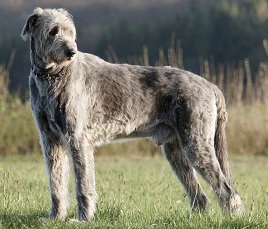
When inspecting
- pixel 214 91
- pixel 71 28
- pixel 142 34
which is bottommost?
pixel 142 34

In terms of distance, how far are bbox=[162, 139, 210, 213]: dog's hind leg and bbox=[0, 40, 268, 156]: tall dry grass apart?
7.12 m

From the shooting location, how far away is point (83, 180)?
5.95 meters

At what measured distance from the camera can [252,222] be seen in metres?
5.46

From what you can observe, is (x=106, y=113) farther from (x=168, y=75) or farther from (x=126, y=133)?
(x=168, y=75)

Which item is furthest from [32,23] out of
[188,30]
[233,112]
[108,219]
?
[188,30]

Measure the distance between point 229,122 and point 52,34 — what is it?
30.5 feet

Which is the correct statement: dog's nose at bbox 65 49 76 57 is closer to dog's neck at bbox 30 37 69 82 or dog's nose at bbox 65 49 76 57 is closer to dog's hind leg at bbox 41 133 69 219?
dog's neck at bbox 30 37 69 82

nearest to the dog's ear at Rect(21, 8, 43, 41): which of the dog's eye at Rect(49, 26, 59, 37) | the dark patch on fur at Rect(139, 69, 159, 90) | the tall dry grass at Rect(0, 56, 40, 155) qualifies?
the dog's eye at Rect(49, 26, 59, 37)

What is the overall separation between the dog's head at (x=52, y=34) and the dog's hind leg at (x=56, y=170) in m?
0.86

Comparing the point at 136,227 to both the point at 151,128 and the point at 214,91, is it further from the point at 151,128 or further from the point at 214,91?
the point at 214,91

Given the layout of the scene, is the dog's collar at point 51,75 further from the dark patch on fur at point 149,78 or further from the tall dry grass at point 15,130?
the tall dry grass at point 15,130

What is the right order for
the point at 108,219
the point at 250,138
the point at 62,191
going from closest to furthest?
the point at 108,219 < the point at 62,191 < the point at 250,138

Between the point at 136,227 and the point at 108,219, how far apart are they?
60 centimetres

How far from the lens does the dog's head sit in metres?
5.77
